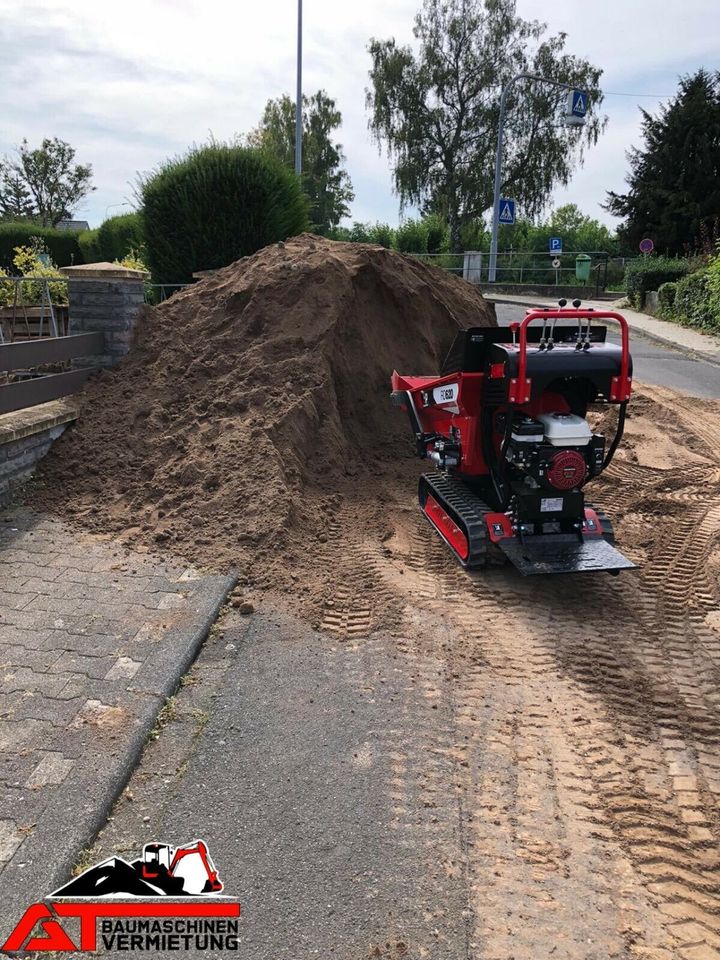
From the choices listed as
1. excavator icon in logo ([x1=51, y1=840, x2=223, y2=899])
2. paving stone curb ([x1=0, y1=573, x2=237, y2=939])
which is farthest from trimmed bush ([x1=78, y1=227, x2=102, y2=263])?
excavator icon in logo ([x1=51, y1=840, x2=223, y2=899])

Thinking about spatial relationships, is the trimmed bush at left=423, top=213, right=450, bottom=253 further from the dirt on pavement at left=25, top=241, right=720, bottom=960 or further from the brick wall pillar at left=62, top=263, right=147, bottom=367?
the brick wall pillar at left=62, top=263, right=147, bottom=367

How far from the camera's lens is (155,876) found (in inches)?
104

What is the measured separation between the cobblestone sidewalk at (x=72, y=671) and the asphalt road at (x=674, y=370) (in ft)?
31.0

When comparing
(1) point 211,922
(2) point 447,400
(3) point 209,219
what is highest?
(3) point 209,219

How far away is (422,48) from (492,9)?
13.1 ft

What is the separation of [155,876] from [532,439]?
10.9 ft

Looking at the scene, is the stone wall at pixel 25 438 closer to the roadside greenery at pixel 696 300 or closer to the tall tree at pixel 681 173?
the roadside greenery at pixel 696 300

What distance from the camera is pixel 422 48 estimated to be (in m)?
39.0

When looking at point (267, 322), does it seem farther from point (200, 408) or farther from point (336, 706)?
point (336, 706)

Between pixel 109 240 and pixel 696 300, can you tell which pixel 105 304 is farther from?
pixel 109 240

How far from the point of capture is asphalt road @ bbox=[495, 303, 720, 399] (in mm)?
11961

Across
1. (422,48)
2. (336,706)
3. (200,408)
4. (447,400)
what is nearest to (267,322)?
(200,408)

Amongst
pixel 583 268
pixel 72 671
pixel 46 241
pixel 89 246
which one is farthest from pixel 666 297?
pixel 46 241

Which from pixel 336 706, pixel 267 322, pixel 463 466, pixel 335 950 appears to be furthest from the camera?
pixel 267 322
